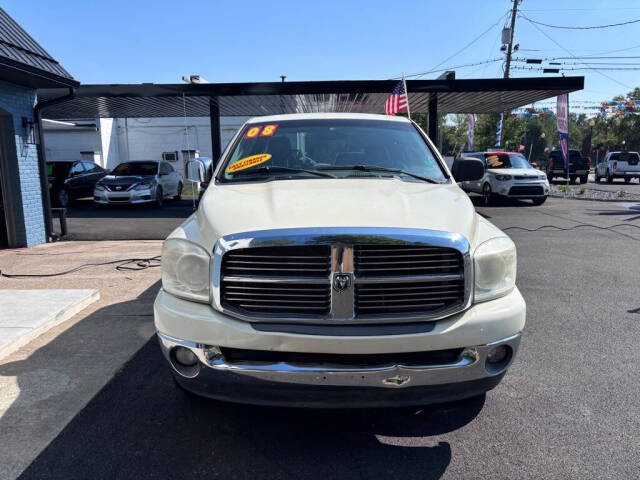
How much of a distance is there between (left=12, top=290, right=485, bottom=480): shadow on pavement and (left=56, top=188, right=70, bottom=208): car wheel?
51.8 ft

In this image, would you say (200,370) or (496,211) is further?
(496,211)

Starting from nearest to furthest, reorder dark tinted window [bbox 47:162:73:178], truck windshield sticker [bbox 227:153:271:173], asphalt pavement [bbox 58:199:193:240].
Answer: truck windshield sticker [bbox 227:153:271:173] < asphalt pavement [bbox 58:199:193:240] < dark tinted window [bbox 47:162:73:178]

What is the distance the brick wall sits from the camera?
29.0 feet

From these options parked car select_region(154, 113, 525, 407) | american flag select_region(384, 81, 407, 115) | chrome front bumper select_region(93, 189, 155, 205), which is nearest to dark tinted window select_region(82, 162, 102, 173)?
chrome front bumper select_region(93, 189, 155, 205)

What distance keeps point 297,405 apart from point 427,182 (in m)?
1.93

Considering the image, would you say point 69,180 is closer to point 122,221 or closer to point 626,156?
point 122,221

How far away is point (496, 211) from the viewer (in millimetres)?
15273

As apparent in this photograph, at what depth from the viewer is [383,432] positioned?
9.58 feet

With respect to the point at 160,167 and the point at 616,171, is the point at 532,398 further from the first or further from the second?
the point at 616,171

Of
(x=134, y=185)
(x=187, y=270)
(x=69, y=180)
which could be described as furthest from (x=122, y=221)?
(x=187, y=270)

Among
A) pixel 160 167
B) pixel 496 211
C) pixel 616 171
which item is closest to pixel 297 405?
pixel 496 211

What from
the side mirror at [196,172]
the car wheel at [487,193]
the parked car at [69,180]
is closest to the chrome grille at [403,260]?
the side mirror at [196,172]

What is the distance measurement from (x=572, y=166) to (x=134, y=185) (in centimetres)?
2388

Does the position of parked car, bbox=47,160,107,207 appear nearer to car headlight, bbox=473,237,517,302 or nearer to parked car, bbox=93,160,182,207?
parked car, bbox=93,160,182,207
